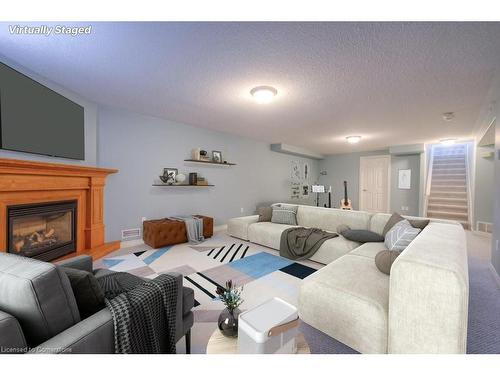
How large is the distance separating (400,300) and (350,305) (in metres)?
0.33

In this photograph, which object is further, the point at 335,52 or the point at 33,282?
the point at 335,52

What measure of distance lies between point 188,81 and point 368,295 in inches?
104

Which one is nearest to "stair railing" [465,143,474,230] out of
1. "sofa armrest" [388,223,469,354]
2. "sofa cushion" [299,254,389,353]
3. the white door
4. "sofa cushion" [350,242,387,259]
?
the white door

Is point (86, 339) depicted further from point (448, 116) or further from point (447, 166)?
point (447, 166)

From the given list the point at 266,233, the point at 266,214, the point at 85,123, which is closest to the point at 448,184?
the point at 266,214

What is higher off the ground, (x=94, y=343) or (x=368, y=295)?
(x=94, y=343)

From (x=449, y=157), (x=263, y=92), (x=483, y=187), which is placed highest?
(x=263, y=92)

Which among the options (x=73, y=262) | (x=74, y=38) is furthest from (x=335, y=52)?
(x=73, y=262)

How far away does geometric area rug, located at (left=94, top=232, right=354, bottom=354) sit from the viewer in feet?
5.32

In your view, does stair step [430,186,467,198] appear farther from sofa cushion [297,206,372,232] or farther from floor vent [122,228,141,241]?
floor vent [122,228,141,241]

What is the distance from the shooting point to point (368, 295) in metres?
1.44

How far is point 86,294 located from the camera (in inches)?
40.0

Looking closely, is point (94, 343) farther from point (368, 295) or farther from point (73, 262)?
point (368, 295)
